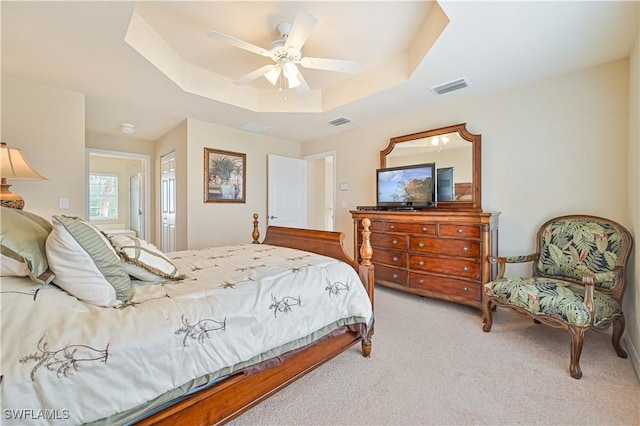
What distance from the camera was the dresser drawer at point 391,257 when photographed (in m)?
3.37

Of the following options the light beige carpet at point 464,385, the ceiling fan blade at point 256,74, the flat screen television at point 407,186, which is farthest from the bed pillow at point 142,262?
the flat screen television at point 407,186

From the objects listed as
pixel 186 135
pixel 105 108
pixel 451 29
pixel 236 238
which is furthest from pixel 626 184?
pixel 105 108

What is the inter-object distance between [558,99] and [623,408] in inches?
104

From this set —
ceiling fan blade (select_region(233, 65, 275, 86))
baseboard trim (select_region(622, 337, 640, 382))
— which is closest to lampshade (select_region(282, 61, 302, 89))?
ceiling fan blade (select_region(233, 65, 275, 86))

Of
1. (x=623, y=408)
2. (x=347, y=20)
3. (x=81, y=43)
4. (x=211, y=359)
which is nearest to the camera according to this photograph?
(x=211, y=359)

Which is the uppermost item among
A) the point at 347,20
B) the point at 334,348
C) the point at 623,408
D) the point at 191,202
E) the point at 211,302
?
the point at 347,20

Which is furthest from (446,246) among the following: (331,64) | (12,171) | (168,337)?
(12,171)

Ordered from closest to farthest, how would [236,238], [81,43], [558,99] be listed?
1. [81,43]
2. [558,99]
3. [236,238]

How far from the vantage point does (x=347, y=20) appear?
2.31 meters

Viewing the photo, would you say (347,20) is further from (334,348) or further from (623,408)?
(623,408)

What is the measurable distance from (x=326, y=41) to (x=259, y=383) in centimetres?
287

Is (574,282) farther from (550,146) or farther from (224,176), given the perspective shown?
(224,176)

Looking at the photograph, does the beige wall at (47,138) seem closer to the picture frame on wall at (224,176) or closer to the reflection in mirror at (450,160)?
the picture frame on wall at (224,176)

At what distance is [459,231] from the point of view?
293 centimetres
